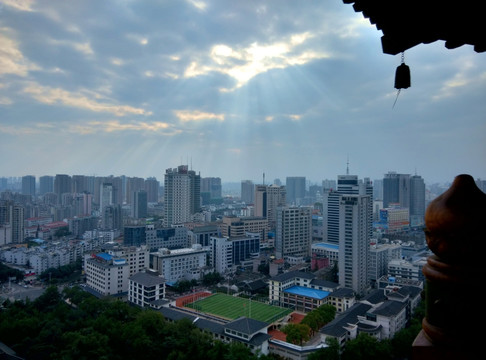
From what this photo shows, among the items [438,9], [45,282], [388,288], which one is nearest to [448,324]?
[438,9]

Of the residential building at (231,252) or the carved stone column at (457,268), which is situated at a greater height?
the carved stone column at (457,268)

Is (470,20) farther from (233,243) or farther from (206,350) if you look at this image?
(233,243)

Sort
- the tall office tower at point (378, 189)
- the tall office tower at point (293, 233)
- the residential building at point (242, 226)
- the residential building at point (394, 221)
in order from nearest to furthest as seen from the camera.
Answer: the tall office tower at point (293, 233) → the residential building at point (242, 226) → the residential building at point (394, 221) → the tall office tower at point (378, 189)

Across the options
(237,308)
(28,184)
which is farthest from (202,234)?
(28,184)

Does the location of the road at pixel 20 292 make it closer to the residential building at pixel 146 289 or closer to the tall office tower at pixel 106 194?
the residential building at pixel 146 289

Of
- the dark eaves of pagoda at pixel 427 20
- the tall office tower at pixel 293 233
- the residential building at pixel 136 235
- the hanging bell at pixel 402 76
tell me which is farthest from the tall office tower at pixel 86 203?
the dark eaves of pagoda at pixel 427 20
